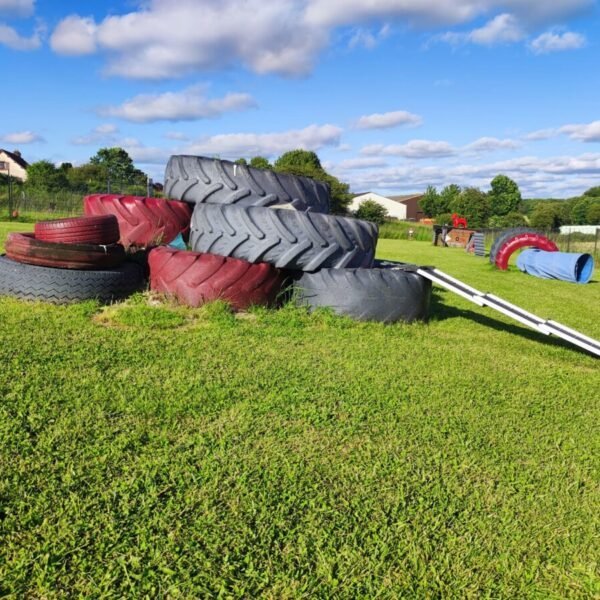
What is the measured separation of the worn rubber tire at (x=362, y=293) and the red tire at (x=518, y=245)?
10074mm

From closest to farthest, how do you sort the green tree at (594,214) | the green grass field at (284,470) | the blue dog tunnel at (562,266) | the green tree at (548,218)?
the green grass field at (284,470), the blue dog tunnel at (562,266), the green tree at (548,218), the green tree at (594,214)

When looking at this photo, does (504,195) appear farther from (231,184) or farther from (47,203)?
(231,184)

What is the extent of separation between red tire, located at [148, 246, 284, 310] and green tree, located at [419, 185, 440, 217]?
9592cm

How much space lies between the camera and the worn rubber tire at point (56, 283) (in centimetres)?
540

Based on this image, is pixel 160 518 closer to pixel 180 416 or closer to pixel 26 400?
pixel 180 416

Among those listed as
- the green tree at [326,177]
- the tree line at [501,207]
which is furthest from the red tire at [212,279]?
the tree line at [501,207]

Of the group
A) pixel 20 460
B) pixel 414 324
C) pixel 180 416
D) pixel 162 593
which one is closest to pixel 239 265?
pixel 414 324

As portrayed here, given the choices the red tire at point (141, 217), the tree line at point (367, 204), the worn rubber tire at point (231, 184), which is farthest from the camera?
the tree line at point (367, 204)

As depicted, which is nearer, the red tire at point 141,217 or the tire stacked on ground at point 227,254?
the tire stacked on ground at point 227,254

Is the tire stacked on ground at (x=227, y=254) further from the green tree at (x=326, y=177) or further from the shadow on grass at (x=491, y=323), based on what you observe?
the green tree at (x=326, y=177)

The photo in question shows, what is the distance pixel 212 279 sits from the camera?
5516 mm

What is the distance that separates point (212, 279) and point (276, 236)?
81 cm

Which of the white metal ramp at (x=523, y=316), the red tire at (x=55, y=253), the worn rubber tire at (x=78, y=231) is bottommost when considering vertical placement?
the white metal ramp at (x=523, y=316)

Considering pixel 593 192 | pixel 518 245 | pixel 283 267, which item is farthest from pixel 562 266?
pixel 593 192
